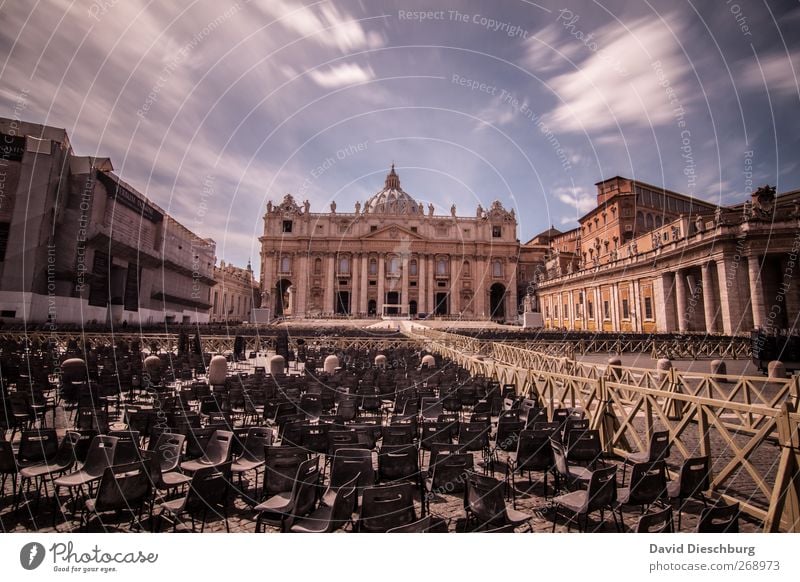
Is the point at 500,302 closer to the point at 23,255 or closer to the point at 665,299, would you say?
the point at 665,299

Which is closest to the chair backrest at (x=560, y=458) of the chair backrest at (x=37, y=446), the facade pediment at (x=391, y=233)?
the chair backrest at (x=37, y=446)

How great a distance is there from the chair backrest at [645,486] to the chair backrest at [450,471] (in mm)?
1704

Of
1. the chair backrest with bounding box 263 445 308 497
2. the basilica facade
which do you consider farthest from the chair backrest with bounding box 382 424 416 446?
the basilica facade

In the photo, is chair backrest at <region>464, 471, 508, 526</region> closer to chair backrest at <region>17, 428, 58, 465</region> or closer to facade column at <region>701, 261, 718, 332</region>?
chair backrest at <region>17, 428, 58, 465</region>

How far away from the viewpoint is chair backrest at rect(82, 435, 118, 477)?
4.41m

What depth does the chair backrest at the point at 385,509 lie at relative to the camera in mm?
3174

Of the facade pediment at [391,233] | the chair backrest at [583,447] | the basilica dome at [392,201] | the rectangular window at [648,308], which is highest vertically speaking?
the basilica dome at [392,201]

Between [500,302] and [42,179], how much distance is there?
6424 centimetres

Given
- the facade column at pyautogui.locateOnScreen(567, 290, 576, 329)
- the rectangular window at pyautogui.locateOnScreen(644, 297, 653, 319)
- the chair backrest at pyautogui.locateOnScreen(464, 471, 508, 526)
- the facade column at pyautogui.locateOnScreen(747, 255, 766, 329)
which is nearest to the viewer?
the chair backrest at pyautogui.locateOnScreen(464, 471, 508, 526)

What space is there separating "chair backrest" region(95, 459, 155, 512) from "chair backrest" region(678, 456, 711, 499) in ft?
18.5

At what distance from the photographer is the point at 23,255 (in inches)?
924

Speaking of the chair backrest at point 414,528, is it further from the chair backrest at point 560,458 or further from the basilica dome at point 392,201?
the basilica dome at point 392,201

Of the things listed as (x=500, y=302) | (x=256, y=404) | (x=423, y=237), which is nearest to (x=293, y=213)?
(x=423, y=237)

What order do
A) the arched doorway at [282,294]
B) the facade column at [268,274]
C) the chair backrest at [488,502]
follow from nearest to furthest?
1. the chair backrest at [488,502]
2. the facade column at [268,274]
3. the arched doorway at [282,294]
